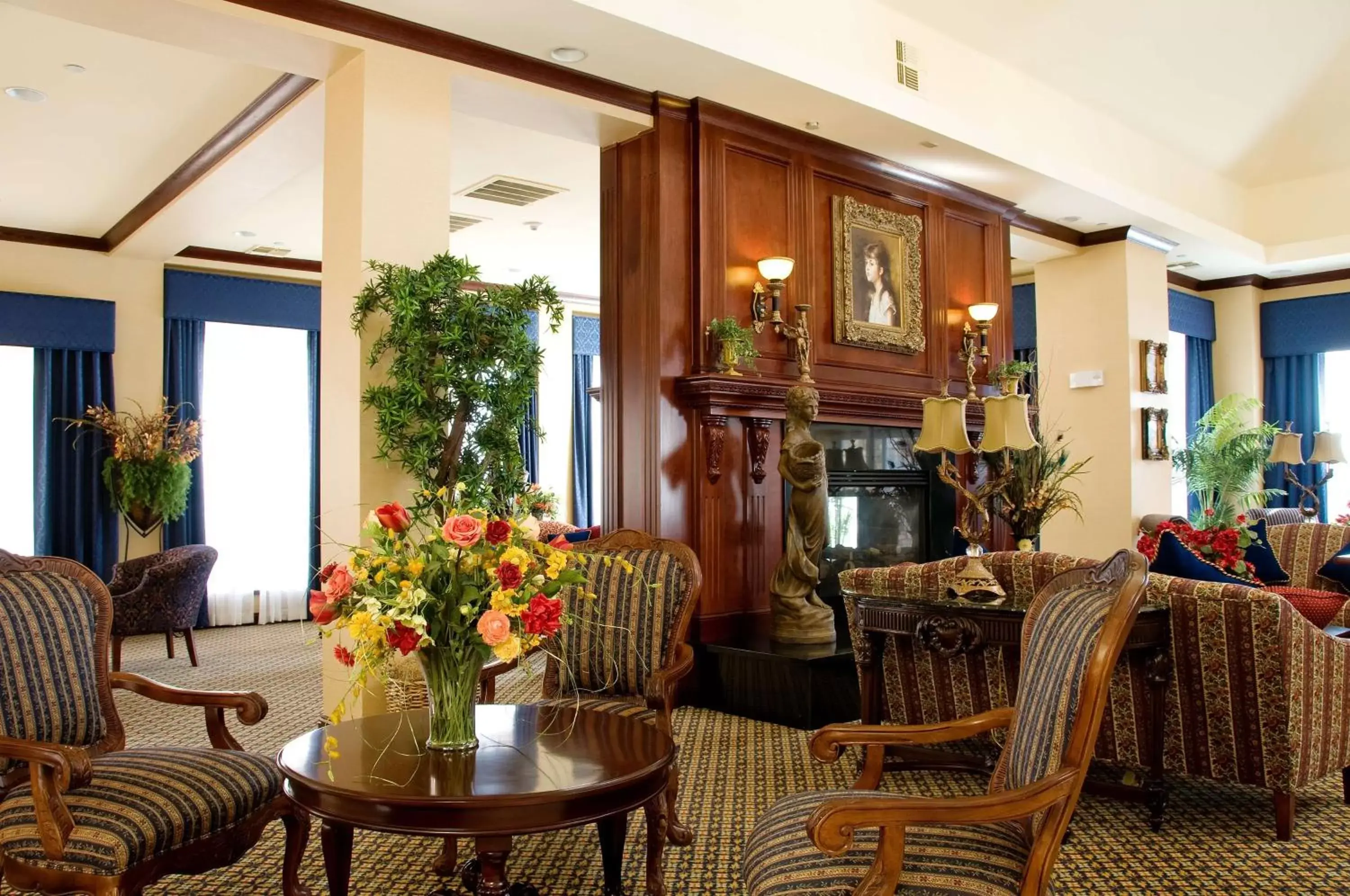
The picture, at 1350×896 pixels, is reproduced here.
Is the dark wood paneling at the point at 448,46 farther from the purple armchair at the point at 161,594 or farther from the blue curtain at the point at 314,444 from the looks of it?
the blue curtain at the point at 314,444

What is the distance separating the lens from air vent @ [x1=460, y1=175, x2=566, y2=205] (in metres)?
7.31

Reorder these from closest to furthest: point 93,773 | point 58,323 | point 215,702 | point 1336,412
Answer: point 93,773, point 215,702, point 58,323, point 1336,412

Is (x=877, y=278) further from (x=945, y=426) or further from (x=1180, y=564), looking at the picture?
(x=1180, y=564)

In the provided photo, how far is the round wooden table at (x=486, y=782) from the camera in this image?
2.10m

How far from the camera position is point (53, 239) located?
323 inches

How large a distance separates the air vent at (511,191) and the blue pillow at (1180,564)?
4.79 meters

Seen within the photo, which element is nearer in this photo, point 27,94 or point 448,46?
point 448,46

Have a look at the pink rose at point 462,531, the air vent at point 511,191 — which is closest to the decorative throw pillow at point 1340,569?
the air vent at point 511,191

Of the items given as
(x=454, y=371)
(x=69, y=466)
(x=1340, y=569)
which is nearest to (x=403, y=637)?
(x=454, y=371)

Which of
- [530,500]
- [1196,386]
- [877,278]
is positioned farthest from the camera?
[1196,386]

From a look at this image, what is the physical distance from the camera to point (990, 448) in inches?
173

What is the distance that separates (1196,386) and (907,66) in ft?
20.1

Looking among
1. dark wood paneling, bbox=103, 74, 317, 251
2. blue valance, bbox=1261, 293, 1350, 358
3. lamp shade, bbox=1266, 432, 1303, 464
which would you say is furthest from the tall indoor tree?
blue valance, bbox=1261, 293, 1350, 358

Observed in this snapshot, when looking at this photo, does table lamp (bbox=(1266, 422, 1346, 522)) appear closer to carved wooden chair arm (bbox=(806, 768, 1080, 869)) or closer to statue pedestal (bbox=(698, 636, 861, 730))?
Answer: statue pedestal (bbox=(698, 636, 861, 730))
